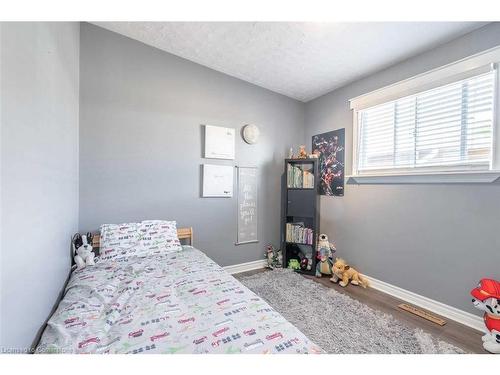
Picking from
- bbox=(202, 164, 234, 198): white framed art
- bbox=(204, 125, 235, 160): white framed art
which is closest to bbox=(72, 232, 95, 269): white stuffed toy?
bbox=(202, 164, 234, 198): white framed art

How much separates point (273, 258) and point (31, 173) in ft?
8.83

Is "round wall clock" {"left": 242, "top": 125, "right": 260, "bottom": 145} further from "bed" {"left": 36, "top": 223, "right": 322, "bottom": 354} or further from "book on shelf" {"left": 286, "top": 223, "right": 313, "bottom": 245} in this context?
"bed" {"left": 36, "top": 223, "right": 322, "bottom": 354}

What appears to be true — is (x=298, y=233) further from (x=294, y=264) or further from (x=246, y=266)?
(x=246, y=266)

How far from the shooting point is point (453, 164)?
71.9 inches

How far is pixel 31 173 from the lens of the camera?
3.08ft

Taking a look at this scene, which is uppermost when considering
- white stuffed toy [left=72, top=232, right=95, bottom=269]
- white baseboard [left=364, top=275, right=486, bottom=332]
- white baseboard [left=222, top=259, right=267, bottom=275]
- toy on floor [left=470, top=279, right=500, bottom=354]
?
white stuffed toy [left=72, top=232, right=95, bottom=269]

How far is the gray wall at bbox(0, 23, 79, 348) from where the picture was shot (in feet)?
2.43

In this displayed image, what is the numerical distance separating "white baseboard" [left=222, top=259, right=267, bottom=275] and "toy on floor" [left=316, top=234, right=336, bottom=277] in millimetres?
783

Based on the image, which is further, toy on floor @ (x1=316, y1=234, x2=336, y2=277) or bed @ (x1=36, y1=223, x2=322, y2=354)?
toy on floor @ (x1=316, y1=234, x2=336, y2=277)

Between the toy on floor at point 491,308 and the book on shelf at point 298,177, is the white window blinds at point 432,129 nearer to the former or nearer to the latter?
the book on shelf at point 298,177

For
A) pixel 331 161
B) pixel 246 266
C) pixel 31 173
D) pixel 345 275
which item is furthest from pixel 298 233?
pixel 31 173

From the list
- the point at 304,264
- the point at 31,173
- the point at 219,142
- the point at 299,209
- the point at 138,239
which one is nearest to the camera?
the point at 31,173
